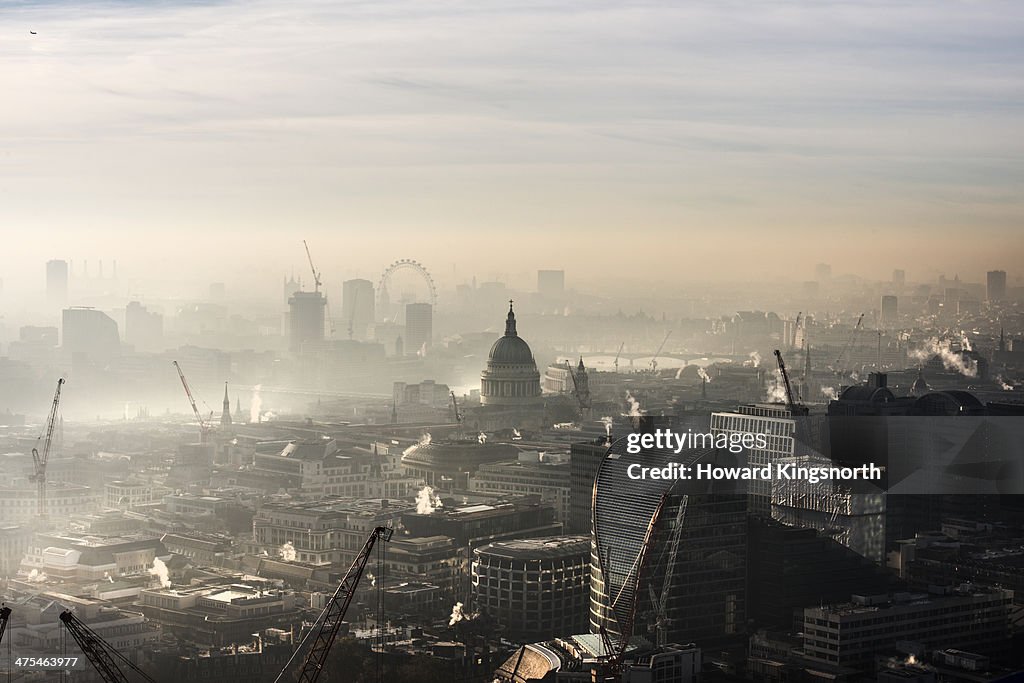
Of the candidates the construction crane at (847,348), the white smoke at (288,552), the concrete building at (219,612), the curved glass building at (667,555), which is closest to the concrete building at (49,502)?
the white smoke at (288,552)

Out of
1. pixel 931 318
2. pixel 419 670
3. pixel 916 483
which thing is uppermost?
pixel 931 318

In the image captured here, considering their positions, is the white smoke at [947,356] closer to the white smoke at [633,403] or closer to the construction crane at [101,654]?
the white smoke at [633,403]

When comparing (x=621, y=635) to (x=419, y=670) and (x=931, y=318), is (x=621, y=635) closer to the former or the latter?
(x=419, y=670)

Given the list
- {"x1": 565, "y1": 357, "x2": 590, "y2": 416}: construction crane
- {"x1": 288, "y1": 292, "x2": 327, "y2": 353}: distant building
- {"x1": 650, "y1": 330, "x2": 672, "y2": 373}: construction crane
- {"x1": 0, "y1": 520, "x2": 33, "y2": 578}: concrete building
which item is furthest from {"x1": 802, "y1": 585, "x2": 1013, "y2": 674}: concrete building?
{"x1": 288, "y1": 292, "x2": 327, "y2": 353}: distant building

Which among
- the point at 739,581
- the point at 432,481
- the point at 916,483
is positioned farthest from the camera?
the point at 432,481

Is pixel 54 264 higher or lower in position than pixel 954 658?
higher

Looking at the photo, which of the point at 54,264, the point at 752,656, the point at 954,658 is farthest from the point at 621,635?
the point at 54,264

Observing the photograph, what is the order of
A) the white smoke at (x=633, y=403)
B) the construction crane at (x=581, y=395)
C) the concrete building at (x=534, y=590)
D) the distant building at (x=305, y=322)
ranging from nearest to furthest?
1. the concrete building at (x=534, y=590)
2. the white smoke at (x=633, y=403)
3. the construction crane at (x=581, y=395)
4. the distant building at (x=305, y=322)

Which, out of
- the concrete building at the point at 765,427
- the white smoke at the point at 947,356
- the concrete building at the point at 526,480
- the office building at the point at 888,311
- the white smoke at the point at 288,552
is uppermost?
the office building at the point at 888,311
